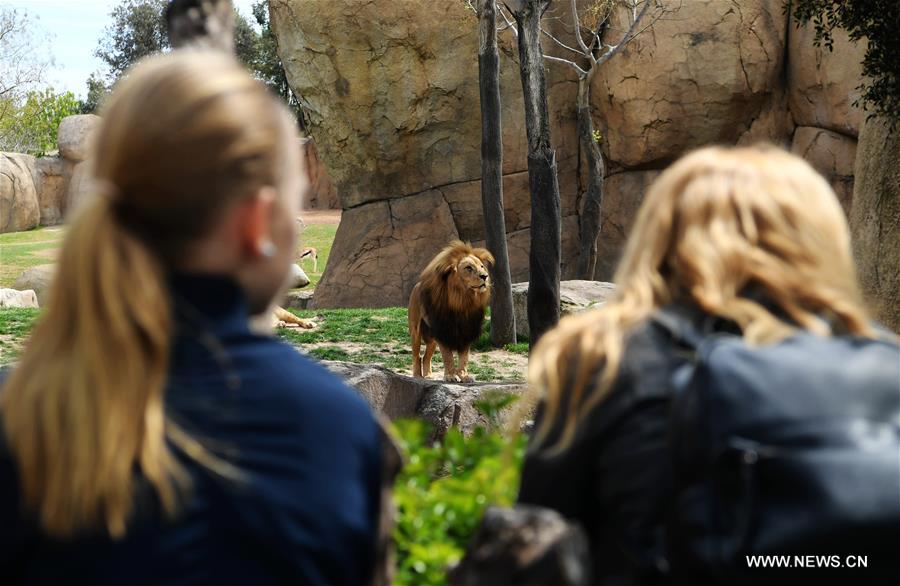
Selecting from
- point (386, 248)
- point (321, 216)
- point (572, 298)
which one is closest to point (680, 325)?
point (572, 298)

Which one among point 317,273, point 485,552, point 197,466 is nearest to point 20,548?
point 197,466

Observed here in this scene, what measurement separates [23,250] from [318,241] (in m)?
7.47

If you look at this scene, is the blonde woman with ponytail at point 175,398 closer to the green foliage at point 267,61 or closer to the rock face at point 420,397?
the rock face at point 420,397

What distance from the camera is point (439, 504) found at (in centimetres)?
216

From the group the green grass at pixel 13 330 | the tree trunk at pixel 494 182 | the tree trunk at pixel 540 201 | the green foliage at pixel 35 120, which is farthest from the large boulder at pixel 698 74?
the green foliage at pixel 35 120

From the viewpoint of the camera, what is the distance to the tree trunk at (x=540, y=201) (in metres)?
11.9

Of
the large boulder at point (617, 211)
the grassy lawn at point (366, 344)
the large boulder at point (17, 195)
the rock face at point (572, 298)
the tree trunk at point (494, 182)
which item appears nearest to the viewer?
the grassy lawn at point (366, 344)

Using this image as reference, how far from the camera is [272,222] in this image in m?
1.55

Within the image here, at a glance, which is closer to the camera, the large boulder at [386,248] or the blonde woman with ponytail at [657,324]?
the blonde woman with ponytail at [657,324]

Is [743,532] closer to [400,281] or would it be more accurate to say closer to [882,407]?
[882,407]

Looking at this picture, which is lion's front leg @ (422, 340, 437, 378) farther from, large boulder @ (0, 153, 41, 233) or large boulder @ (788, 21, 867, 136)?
large boulder @ (0, 153, 41, 233)

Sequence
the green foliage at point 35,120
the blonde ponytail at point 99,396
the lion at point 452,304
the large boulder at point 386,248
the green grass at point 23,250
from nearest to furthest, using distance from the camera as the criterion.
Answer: the blonde ponytail at point 99,396, the lion at point 452,304, the large boulder at point 386,248, the green grass at point 23,250, the green foliage at point 35,120

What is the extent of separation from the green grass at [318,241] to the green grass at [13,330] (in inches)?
413

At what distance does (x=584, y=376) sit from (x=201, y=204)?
64 cm
